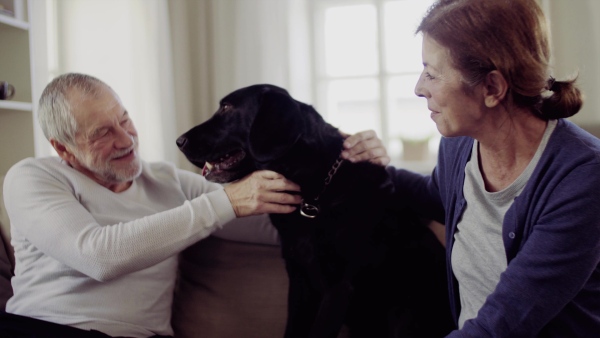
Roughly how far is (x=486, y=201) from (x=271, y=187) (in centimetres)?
48

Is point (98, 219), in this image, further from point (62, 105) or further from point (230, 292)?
point (230, 292)

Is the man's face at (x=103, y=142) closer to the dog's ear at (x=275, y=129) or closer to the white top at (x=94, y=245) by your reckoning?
the white top at (x=94, y=245)

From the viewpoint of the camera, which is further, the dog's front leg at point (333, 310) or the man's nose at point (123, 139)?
the man's nose at point (123, 139)

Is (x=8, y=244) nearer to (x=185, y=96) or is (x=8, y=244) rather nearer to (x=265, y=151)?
(x=265, y=151)

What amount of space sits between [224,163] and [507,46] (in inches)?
30.1

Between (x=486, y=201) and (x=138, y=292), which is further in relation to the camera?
(x=138, y=292)

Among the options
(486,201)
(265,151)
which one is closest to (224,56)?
(265,151)

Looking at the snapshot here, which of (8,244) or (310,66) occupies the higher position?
(310,66)

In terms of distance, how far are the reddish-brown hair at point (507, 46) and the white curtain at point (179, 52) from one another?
198 cm

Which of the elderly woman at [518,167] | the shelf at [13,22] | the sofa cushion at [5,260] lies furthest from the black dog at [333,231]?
the shelf at [13,22]

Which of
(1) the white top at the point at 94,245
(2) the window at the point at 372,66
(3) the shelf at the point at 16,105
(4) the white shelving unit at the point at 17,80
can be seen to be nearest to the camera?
(1) the white top at the point at 94,245

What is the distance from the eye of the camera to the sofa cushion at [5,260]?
1.53 metres

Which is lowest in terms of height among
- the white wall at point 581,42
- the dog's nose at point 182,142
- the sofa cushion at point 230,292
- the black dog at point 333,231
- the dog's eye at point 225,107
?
the sofa cushion at point 230,292

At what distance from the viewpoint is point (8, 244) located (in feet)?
5.46
